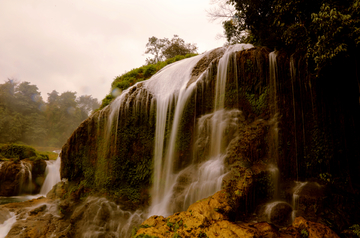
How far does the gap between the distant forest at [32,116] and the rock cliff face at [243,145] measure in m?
33.7

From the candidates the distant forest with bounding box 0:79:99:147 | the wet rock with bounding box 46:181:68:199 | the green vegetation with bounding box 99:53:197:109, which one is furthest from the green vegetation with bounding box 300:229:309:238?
the distant forest with bounding box 0:79:99:147

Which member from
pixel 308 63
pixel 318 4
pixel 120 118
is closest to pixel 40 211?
pixel 120 118

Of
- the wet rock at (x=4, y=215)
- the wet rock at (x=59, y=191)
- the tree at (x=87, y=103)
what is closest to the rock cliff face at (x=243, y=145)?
the wet rock at (x=59, y=191)

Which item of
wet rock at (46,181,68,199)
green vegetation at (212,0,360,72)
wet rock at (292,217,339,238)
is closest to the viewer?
wet rock at (292,217,339,238)

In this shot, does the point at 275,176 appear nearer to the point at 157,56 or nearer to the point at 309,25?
the point at 309,25

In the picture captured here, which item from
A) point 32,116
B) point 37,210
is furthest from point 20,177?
point 32,116

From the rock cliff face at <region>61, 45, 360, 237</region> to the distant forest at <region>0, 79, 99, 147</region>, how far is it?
33.7 meters

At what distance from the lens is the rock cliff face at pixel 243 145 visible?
4539 millimetres

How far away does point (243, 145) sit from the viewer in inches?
242

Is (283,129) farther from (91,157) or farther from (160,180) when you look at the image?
(91,157)

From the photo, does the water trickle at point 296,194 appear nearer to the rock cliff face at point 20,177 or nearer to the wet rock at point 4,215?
the wet rock at point 4,215

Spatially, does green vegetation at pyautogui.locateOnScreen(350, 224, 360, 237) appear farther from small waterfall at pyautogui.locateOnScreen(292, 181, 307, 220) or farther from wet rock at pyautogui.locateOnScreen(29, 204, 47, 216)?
wet rock at pyautogui.locateOnScreen(29, 204, 47, 216)

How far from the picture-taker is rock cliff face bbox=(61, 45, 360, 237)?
4.54 m

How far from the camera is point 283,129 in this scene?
20.5ft
